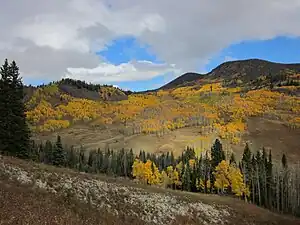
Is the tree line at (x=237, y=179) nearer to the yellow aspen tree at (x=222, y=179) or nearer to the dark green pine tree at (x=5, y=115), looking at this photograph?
the yellow aspen tree at (x=222, y=179)

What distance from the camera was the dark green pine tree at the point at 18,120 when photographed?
4481 cm

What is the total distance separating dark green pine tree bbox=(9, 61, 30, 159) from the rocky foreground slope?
1171cm

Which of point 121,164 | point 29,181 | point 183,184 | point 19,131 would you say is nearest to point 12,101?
point 19,131

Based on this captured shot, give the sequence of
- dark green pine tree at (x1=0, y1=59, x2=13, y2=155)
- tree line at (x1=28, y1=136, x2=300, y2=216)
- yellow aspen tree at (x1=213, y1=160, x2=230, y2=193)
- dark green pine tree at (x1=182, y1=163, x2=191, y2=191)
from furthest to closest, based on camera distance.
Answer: dark green pine tree at (x1=182, y1=163, x2=191, y2=191) < yellow aspen tree at (x1=213, y1=160, x2=230, y2=193) < tree line at (x1=28, y1=136, x2=300, y2=216) < dark green pine tree at (x1=0, y1=59, x2=13, y2=155)

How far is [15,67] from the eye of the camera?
46719 millimetres

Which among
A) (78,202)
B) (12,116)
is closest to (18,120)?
(12,116)

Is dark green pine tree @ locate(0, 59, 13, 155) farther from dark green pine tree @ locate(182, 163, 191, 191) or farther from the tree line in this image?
dark green pine tree @ locate(182, 163, 191, 191)

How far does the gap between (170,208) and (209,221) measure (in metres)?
7.15

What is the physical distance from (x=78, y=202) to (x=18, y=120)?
22.0 m

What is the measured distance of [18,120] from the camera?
45.4m

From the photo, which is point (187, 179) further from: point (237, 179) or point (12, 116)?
point (12, 116)

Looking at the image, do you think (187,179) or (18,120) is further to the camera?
(187,179)

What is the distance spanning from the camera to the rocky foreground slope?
18647 millimetres

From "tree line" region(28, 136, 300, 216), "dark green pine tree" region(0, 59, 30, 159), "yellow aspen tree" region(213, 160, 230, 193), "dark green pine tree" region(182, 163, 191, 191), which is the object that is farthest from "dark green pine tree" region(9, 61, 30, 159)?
"dark green pine tree" region(182, 163, 191, 191)
